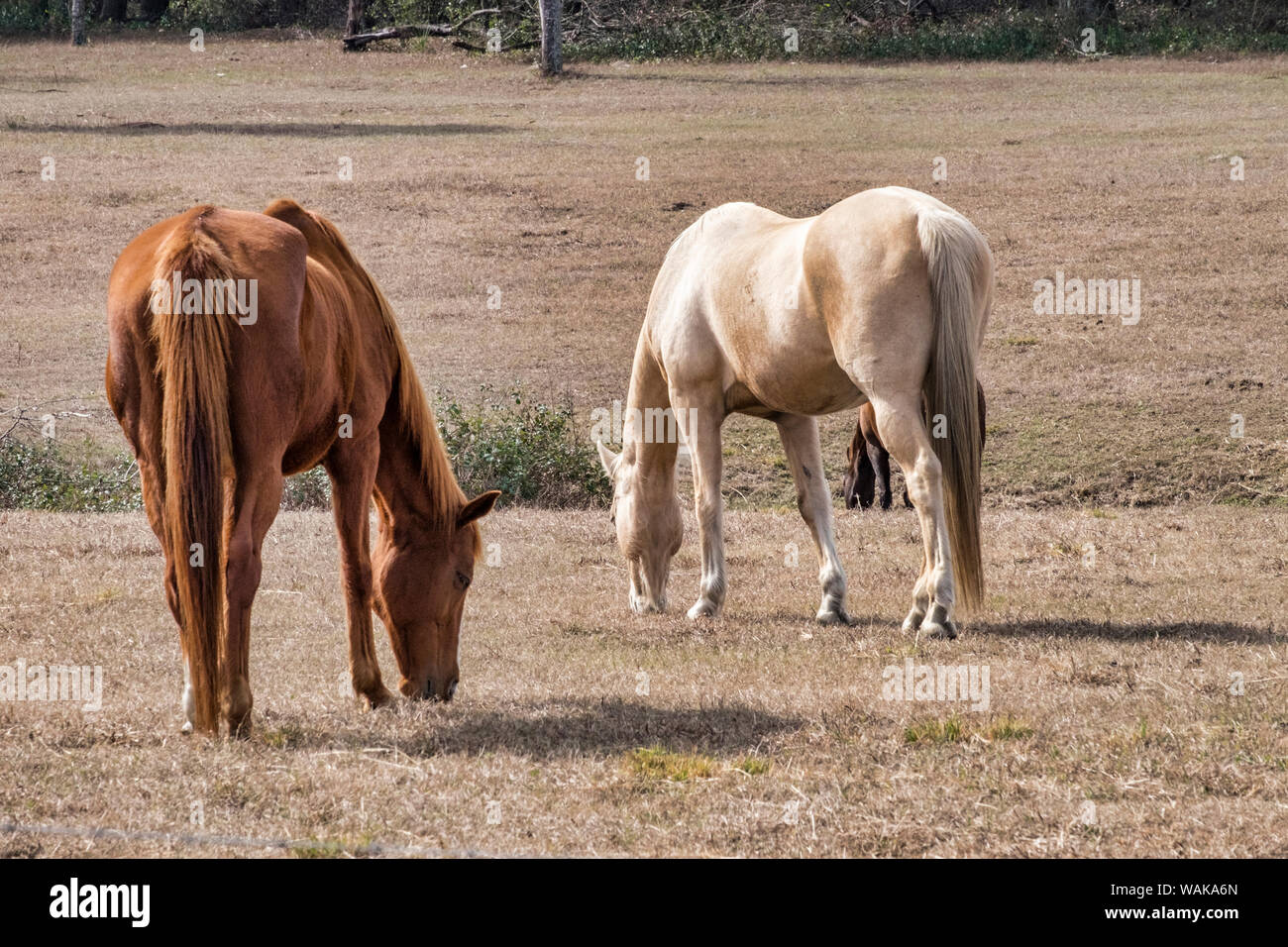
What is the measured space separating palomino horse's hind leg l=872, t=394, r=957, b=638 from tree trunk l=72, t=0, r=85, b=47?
36275 mm

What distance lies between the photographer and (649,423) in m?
8.57

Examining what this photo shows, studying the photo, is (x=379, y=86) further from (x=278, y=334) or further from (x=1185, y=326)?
(x=278, y=334)

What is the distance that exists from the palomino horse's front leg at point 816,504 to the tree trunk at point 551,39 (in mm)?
24730

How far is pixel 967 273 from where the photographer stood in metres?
6.91

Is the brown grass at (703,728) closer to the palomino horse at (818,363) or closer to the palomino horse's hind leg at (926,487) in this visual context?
the palomino horse's hind leg at (926,487)

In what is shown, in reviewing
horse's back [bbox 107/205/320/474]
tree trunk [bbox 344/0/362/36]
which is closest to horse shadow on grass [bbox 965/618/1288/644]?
horse's back [bbox 107/205/320/474]

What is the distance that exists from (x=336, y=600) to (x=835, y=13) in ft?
98.7

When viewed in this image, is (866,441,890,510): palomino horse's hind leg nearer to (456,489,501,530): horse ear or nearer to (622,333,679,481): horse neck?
(622,333,679,481): horse neck

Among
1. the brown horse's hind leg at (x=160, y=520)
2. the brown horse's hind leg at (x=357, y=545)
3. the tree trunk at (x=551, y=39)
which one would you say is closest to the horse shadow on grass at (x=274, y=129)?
the tree trunk at (x=551, y=39)

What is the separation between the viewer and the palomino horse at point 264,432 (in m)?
A: 4.80

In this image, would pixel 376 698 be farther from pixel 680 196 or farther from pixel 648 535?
pixel 680 196

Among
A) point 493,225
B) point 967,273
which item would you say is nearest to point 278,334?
point 967,273

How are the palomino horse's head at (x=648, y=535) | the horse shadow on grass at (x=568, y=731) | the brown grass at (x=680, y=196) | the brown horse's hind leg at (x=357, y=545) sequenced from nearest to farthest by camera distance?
the horse shadow on grass at (x=568, y=731) → the brown horse's hind leg at (x=357, y=545) → the palomino horse's head at (x=648, y=535) → the brown grass at (x=680, y=196)

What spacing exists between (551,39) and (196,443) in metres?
28.6
